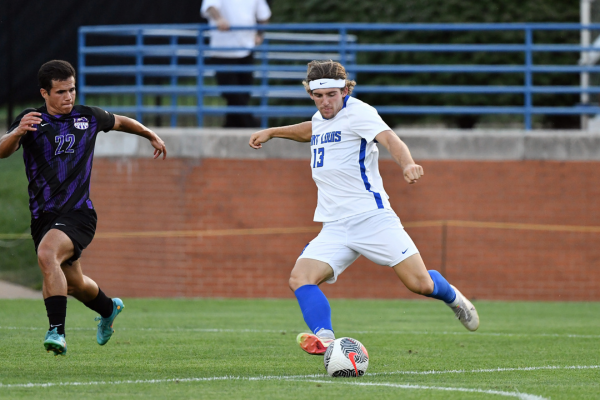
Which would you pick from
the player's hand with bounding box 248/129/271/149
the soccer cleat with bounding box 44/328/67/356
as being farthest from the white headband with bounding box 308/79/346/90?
the soccer cleat with bounding box 44/328/67/356

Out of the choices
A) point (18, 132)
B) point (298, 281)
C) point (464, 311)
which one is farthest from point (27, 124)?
point (464, 311)

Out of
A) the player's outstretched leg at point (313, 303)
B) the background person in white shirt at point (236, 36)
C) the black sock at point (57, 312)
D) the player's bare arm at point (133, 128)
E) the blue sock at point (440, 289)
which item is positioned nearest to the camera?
the player's outstretched leg at point (313, 303)

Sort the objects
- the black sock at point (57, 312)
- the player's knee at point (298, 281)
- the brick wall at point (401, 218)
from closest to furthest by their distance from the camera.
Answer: the black sock at point (57, 312), the player's knee at point (298, 281), the brick wall at point (401, 218)

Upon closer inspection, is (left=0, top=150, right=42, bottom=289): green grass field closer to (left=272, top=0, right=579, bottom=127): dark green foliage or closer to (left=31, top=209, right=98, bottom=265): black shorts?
(left=272, top=0, right=579, bottom=127): dark green foliage

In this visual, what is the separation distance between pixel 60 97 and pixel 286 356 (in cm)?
261

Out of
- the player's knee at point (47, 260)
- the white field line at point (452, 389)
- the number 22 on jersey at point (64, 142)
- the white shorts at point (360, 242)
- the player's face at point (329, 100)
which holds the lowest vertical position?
the white field line at point (452, 389)

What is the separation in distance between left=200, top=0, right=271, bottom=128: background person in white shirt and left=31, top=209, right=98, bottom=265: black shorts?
7510mm

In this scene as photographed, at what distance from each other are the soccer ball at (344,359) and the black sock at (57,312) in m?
1.78

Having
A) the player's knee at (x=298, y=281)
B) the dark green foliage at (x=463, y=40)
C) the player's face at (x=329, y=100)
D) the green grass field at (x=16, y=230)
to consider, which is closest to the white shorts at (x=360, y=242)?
the player's knee at (x=298, y=281)

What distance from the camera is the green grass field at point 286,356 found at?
6008 millimetres

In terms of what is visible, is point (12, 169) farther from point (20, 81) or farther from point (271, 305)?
point (271, 305)

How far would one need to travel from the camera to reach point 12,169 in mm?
20391

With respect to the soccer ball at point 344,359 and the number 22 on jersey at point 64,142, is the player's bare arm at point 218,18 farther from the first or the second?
the soccer ball at point 344,359

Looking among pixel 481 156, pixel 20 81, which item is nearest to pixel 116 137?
pixel 20 81
